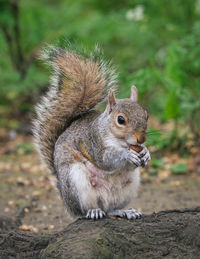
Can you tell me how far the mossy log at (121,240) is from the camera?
2633 millimetres

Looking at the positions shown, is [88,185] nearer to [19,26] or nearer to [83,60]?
[83,60]

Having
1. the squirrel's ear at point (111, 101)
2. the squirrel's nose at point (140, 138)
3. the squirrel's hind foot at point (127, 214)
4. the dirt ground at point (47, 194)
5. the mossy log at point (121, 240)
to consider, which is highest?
the squirrel's ear at point (111, 101)

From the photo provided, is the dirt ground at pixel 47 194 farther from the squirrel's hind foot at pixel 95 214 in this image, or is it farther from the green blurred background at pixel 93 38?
the green blurred background at pixel 93 38

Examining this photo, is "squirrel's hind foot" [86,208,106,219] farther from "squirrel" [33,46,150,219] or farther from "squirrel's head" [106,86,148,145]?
"squirrel's head" [106,86,148,145]

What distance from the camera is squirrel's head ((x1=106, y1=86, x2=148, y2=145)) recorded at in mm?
2852

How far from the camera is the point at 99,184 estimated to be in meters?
3.09

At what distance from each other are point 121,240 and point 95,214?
0.36 metres

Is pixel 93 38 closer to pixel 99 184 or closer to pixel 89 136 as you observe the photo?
pixel 89 136

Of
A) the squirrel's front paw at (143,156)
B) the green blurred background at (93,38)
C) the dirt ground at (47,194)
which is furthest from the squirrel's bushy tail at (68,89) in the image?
the green blurred background at (93,38)

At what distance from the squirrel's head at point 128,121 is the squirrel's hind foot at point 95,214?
1.62ft

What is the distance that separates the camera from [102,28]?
7277mm

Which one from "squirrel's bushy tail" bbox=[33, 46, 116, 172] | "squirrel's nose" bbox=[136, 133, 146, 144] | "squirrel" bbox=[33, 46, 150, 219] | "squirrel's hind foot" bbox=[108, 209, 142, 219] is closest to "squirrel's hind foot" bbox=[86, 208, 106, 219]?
"squirrel" bbox=[33, 46, 150, 219]

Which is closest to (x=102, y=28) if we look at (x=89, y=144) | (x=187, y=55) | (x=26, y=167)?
(x=187, y=55)

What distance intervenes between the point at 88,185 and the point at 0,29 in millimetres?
5287
